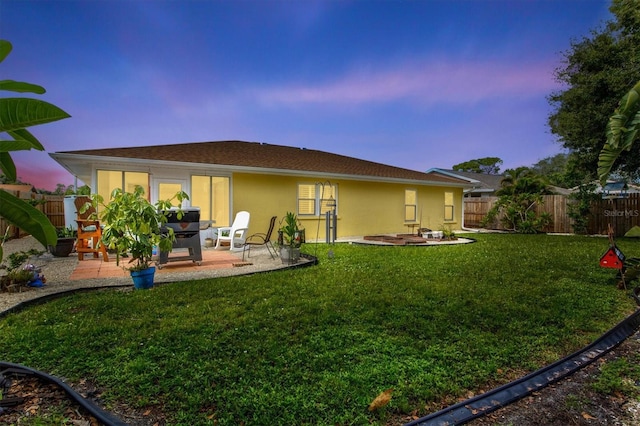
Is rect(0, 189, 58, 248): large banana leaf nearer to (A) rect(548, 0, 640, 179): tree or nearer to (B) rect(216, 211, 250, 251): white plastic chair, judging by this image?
(B) rect(216, 211, 250, 251): white plastic chair

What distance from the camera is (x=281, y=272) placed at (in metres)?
6.18

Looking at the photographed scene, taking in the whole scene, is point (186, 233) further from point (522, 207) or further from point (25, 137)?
point (522, 207)

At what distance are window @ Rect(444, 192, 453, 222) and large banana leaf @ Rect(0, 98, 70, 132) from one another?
16717 mm

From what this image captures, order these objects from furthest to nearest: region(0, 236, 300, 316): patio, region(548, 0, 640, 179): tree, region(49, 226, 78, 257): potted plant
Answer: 1. region(548, 0, 640, 179): tree
2. region(49, 226, 78, 257): potted plant
3. region(0, 236, 300, 316): patio

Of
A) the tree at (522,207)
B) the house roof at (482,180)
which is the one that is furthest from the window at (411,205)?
the house roof at (482,180)

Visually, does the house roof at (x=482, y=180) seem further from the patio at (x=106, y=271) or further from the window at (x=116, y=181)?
the window at (x=116, y=181)

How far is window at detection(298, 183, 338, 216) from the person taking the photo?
12.1 meters

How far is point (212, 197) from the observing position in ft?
33.5

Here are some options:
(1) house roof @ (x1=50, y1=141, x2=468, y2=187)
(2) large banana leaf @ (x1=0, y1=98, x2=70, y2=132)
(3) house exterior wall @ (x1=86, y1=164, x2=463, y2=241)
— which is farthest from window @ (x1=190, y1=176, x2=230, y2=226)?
(2) large banana leaf @ (x1=0, y1=98, x2=70, y2=132)

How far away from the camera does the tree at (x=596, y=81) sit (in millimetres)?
11289

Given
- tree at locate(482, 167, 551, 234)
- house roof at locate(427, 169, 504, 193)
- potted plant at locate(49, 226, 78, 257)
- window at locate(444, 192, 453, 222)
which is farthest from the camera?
house roof at locate(427, 169, 504, 193)

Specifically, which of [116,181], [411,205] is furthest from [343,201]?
[116,181]

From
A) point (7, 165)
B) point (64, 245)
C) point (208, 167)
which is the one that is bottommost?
point (64, 245)

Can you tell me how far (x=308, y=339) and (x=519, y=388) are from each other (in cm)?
175
